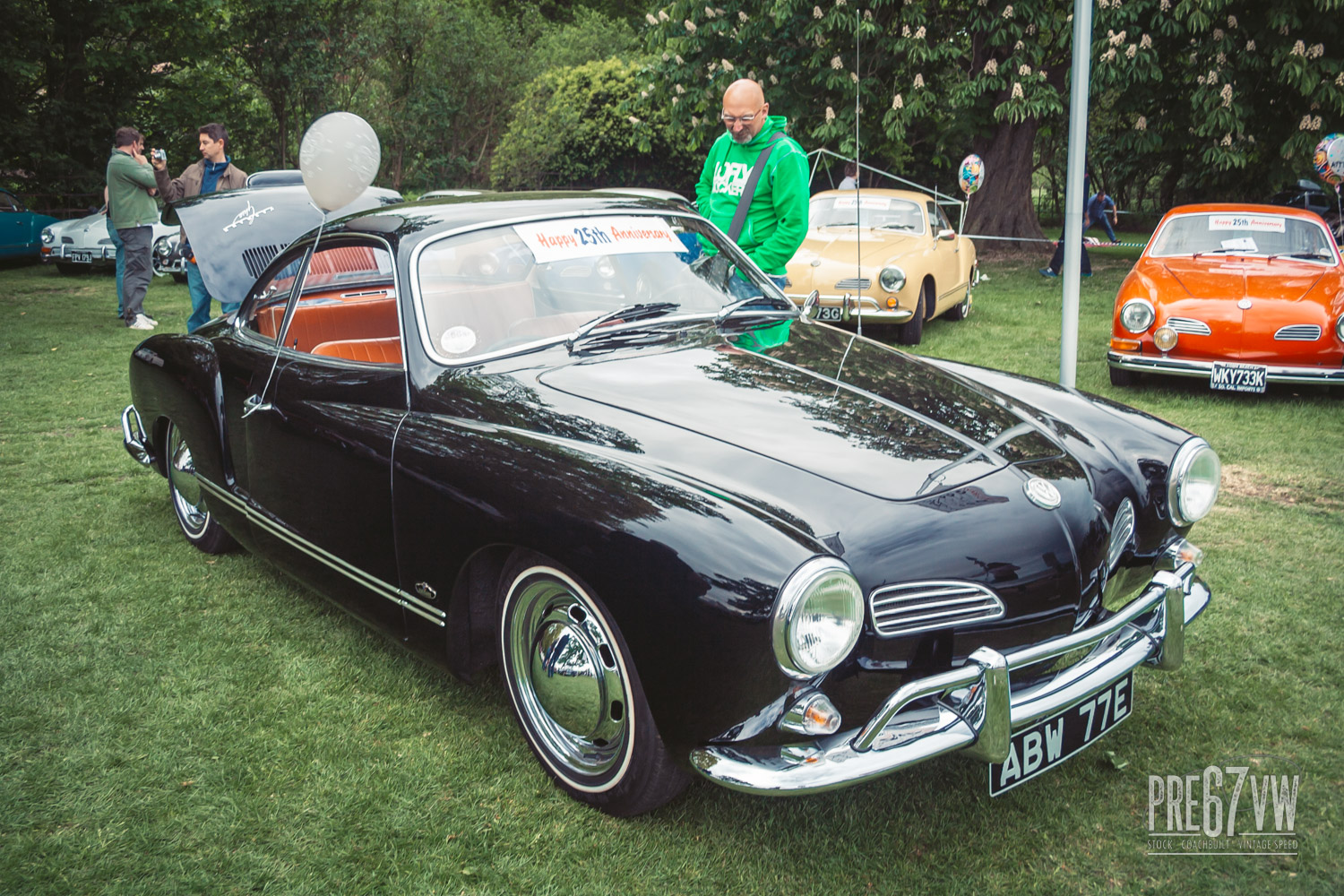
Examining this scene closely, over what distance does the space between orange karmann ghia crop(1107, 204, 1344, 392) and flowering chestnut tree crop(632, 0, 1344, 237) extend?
215 inches

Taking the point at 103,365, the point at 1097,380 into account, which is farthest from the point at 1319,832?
the point at 103,365

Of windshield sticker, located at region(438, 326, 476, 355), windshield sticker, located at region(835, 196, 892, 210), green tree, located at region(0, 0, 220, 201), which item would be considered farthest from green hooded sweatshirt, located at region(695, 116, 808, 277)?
green tree, located at region(0, 0, 220, 201)

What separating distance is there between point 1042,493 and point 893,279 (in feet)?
22.7

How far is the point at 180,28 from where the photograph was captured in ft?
66.3

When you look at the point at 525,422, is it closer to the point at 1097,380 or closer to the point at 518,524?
the point at 518,524

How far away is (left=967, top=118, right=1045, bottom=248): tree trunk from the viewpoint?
16.3m

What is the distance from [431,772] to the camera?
285cm

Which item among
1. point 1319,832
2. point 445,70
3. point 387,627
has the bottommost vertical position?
point 1319,832

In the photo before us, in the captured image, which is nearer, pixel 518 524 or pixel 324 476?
pixel 518 524

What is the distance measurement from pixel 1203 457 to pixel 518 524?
213 cm

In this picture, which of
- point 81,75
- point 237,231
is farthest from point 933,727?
point 81,75

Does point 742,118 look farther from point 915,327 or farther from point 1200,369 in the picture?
point 915,327

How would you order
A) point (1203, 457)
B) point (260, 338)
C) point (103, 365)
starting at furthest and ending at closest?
point (103, 365) → point (260, 338) → point (1203, 457)

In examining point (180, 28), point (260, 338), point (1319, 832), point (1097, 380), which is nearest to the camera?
point (1319, 832)
